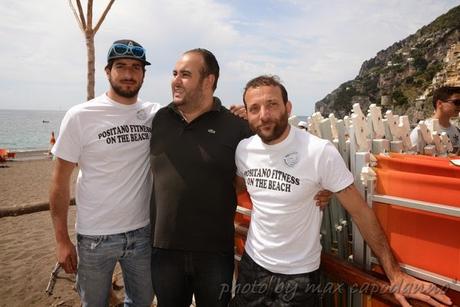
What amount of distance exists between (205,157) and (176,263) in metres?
0.97

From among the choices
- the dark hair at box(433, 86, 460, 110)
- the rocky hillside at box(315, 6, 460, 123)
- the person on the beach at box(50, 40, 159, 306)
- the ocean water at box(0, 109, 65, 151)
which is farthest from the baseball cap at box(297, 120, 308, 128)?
the rocky hillside at box(315, 6, 460, 123)

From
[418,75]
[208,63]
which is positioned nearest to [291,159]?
[208,63]

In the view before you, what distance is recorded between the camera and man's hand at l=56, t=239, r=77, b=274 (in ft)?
9.58

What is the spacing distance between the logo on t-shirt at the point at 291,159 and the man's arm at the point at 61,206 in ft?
6.45

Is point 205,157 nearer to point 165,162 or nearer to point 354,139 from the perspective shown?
point 165,162

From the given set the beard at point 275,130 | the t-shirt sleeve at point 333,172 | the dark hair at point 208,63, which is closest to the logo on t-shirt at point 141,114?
the dark hair at point 208,63

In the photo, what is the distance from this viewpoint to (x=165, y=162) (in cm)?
278

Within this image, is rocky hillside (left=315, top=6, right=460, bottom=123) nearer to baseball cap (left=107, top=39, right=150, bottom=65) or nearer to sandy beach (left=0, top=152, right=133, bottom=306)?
sandy beach (left=0, top=152, right=133, bottom=306)

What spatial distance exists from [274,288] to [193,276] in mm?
828

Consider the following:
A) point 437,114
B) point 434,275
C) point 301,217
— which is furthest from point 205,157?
point 437,114

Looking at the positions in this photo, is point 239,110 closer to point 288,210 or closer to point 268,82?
point 268,82

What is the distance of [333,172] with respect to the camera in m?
2.15

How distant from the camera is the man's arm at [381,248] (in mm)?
2006

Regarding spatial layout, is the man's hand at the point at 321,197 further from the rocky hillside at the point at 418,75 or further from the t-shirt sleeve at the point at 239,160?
the rocky hillside at the point at 418,75
